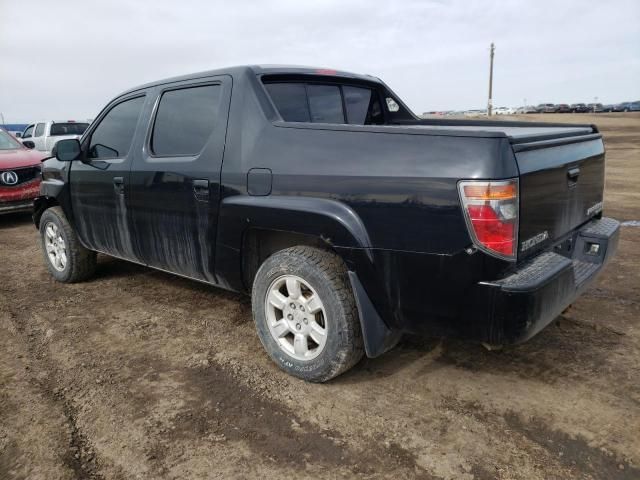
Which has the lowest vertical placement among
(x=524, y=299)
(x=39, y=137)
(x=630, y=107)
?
(x=524, y=299)

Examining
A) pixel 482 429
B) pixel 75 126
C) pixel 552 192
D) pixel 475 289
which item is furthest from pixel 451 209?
pixel 75 126

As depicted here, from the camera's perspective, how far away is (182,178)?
346 centimetres

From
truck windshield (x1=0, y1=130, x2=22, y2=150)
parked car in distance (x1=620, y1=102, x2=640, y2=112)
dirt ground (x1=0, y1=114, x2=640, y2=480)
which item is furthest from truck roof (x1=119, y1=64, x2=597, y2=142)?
parked car in distance (x1=620, y1=102, x2=640, y2=112)

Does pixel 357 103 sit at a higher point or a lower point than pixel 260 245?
higher

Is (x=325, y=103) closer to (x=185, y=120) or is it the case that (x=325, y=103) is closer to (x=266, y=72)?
(x=266, y=72)

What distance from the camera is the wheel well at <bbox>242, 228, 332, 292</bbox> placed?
3.10 meters

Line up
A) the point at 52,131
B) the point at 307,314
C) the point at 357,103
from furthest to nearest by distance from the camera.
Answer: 1. the point at 52,131
2. the point at 357,103
3. the point at 307,314

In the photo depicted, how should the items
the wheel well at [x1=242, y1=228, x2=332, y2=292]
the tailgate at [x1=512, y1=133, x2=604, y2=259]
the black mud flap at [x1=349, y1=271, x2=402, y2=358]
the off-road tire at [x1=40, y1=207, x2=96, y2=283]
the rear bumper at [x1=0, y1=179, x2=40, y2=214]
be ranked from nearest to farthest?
1. the tailgate at [x1=512, y1=133, x2=604, y2=259]
2. the black mud flap at [x1=349, y1=271, x2=402, y2=358]
3. the wheel well at [x1=242, y1=228, x2=332, y2=292]
4. the off-road tire at [x1=40, y1=207, x2=96, y2=283]
5. the rear bumper at [x1=0, y1=179, x2=40, y2=214]

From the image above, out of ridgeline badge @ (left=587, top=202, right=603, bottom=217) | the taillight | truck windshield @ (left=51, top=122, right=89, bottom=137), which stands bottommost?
ridgeline badge @ (left=587, top=202, right=603, bottom=217)

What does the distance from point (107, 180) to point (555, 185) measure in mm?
3304

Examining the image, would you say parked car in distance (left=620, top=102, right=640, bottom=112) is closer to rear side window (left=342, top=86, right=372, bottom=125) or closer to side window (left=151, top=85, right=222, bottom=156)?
rear side window (left=342, top=86, right=372, bottom=125)

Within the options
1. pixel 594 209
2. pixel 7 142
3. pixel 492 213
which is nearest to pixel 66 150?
pixel 492 213

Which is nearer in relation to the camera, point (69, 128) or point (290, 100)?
point (290, 100)

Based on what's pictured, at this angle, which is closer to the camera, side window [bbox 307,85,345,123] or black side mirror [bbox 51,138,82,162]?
side window [bbox 307,85,345,123]
